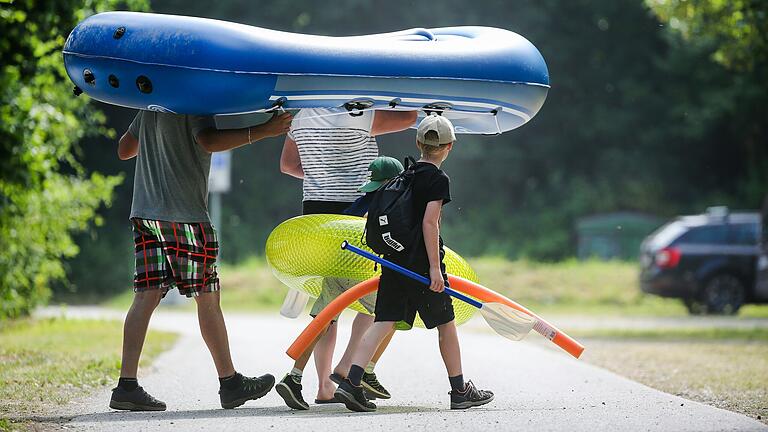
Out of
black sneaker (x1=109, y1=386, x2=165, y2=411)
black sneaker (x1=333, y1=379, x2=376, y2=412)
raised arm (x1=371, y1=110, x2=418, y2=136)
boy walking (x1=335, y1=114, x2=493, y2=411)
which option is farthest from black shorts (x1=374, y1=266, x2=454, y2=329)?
black sneaker (x1=109, y1=386, x2=165, y2=411)

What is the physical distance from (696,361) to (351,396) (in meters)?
5.53

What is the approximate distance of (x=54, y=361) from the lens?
10.1 metres

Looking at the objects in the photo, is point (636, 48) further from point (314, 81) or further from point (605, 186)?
point (314, 81)

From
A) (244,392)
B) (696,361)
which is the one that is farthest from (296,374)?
(696,361)

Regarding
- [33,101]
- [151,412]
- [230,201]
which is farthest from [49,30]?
[230,201]

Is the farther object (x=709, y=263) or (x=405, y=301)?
(x=709, y=263)

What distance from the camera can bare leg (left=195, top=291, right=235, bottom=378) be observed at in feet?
23.3

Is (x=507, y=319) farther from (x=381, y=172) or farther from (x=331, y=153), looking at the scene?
(x=331, y=153)

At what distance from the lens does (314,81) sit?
700 centimetres

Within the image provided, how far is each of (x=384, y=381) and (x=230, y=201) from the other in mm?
28063

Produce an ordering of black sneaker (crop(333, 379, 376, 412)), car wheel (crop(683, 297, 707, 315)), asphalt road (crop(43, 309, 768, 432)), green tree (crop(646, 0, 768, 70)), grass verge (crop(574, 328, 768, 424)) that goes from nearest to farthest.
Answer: asphalt road (crop(43, 309, 768, 432))
black sneaker (crop(333, 379, 376, 412))
grass verge (crop(574, 328, 768, 424))
green tree (crop(646, 0, 768, 70))
car wheel (crop(683, 297, 707, 315))

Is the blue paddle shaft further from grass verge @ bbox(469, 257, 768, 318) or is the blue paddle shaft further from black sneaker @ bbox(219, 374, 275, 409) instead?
grass verge @ bbox(469, 257, 768, 318)

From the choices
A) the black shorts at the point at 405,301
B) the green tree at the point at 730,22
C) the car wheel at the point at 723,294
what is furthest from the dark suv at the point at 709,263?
the black shorts at the point at 405,301

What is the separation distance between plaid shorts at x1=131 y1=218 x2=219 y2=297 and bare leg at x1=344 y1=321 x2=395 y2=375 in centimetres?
92
